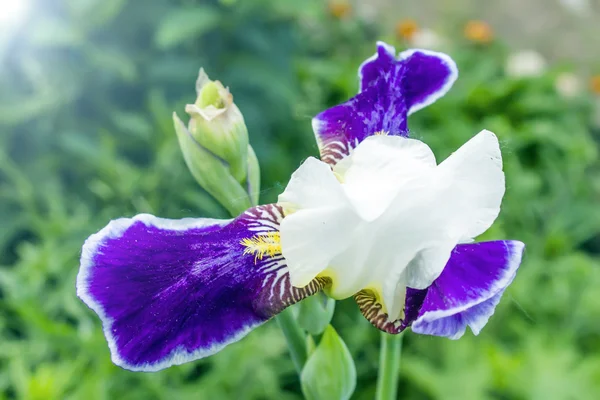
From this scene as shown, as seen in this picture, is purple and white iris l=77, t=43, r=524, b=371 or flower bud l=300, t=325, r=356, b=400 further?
flower bud l=300, t=325, r=356, b=400

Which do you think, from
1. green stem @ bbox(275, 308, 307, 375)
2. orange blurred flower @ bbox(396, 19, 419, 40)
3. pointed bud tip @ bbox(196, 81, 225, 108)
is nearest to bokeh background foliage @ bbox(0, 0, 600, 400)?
orange blurred flower @ bbox(396, 19, 419, 40)

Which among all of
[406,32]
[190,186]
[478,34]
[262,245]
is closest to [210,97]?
[262,245]

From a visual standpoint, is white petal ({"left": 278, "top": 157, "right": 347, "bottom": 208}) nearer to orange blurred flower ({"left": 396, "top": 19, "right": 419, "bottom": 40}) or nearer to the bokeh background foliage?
the bokeh background foliage

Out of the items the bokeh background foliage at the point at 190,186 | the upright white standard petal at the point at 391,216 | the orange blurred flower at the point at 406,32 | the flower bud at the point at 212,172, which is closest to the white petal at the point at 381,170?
the upright white standard petal at the point at 391,216

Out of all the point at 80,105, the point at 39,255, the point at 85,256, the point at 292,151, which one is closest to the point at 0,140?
the point at 80,105

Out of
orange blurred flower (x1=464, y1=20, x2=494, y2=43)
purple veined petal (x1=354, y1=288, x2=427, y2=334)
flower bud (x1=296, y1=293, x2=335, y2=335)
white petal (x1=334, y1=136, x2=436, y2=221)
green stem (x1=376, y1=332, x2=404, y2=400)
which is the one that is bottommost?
orange blurred flower (x1=464, y1=20, x2=494, y2=43)

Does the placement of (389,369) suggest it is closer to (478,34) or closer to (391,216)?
(391,216)

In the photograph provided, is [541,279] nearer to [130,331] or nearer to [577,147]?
[577,147]
